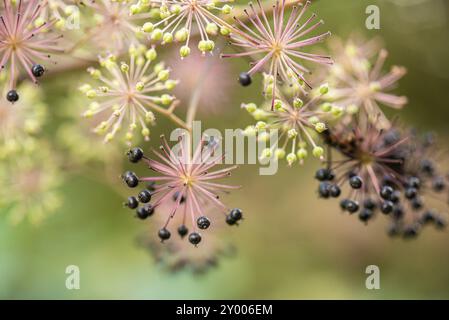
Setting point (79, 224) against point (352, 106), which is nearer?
point (352, 106)

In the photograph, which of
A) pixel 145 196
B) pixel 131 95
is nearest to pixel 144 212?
pixel 145 196

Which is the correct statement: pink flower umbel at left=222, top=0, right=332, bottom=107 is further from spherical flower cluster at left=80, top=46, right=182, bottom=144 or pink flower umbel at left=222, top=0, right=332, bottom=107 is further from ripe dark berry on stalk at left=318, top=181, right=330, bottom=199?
ripe dark berry on stalk at left=318, top=181, right=330, bottom=199

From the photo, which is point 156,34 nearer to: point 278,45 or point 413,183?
point 278,45

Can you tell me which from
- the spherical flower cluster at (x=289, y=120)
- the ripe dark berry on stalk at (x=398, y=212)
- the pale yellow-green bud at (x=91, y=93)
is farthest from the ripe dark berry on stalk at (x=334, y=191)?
the pale yellow-green bud at (x=91, y=93)

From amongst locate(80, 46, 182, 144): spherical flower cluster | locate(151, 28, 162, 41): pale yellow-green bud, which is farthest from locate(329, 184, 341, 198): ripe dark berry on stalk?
locate(151, 28, 162, 41): pale yellow-green bud

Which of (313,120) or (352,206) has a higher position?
(313,120)

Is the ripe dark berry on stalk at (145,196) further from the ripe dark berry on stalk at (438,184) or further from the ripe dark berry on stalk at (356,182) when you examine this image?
Result: the ripe dark berry on stalk at (438,184)
